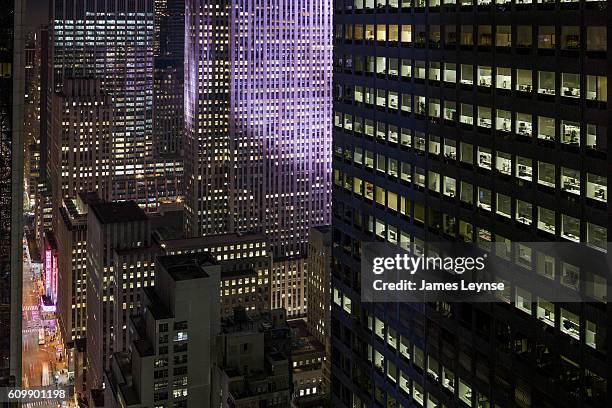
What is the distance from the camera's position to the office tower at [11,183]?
285 feet

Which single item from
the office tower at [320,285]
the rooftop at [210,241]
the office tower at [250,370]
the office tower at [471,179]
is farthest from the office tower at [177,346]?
the rooftop at [210,241]

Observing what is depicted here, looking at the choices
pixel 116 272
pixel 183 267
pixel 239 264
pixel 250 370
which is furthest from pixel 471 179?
pixel 239 264

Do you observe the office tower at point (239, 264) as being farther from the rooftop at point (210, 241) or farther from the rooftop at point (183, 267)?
the rooftop at point (183, 267)

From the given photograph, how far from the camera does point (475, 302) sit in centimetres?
4644

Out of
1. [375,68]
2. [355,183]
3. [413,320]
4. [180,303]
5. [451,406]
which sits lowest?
[180,303]

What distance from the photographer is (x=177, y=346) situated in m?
114

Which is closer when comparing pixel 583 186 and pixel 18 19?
pixel 583 186

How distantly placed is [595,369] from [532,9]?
17380 millimetres

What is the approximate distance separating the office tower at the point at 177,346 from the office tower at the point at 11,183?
70.7 ft

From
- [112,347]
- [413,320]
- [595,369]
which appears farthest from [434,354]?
[112,347]

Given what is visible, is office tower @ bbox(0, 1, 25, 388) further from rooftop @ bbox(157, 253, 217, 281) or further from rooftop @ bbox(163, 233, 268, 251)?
rooftop @ bbox(163, 233, 268, 251)

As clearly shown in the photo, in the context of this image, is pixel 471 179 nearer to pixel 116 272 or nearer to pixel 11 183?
pixel 11 183

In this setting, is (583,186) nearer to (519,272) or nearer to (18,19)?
(519,272)

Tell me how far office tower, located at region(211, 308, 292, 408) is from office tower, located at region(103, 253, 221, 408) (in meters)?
2.16
